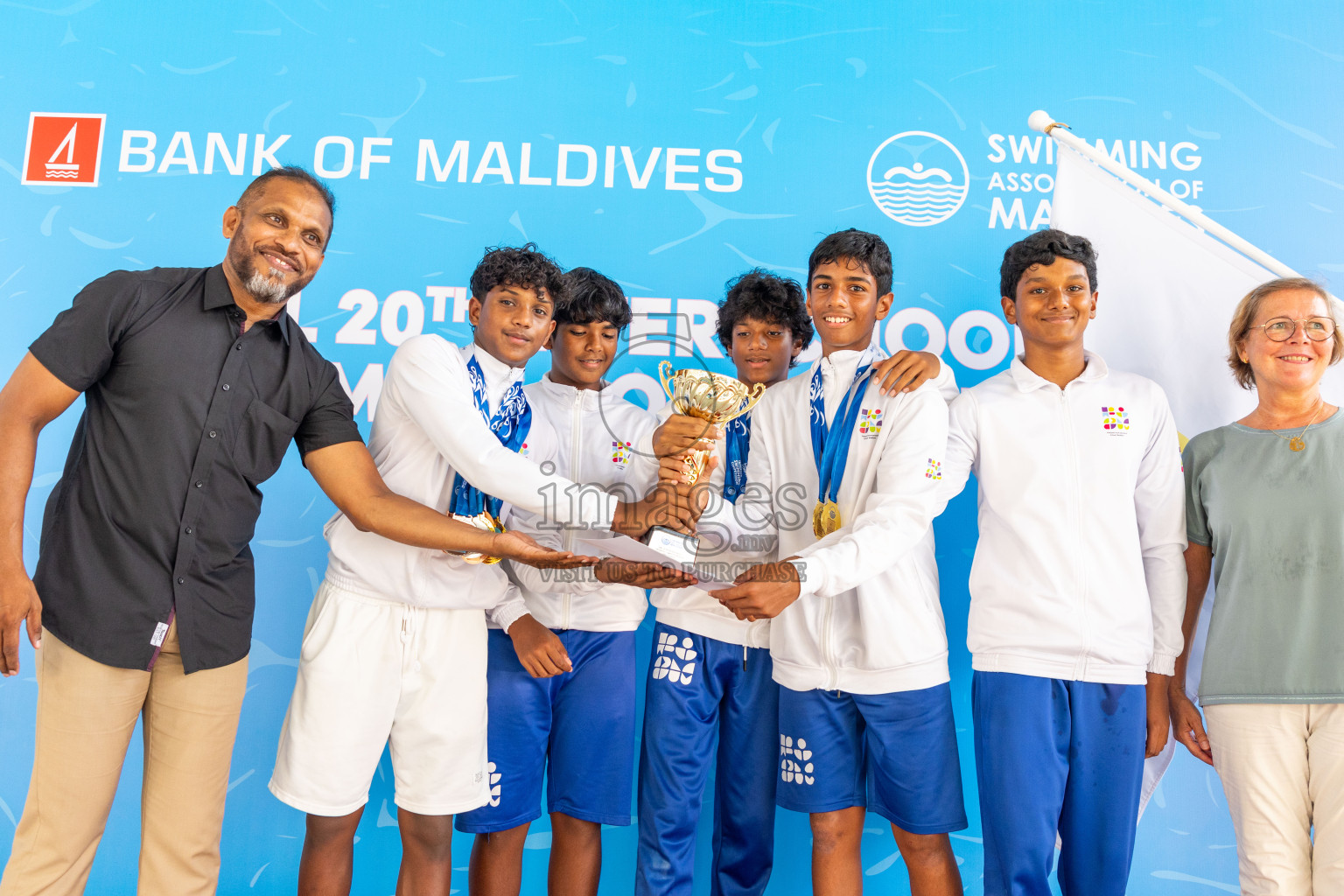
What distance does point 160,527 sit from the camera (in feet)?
6.73

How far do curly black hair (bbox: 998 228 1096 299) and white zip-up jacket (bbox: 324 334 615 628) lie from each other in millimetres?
1567

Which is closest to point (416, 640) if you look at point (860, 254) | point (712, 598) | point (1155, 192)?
point (712, 598)

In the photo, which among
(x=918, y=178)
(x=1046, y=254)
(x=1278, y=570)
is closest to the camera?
(x=1278, y=570)

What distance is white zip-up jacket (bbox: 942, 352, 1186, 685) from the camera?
2326mm

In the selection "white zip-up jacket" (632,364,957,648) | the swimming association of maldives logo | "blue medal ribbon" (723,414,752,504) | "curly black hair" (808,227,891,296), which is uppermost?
"curly black hair" (808,227,891,296)

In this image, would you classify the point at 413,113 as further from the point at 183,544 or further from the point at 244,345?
the point at 183,544

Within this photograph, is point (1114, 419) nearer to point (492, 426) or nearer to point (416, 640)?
point (492, 426)

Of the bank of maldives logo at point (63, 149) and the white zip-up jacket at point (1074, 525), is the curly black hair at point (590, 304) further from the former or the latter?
the bank of maldives logo at point (63, 149)

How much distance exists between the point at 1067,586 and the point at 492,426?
1796mm

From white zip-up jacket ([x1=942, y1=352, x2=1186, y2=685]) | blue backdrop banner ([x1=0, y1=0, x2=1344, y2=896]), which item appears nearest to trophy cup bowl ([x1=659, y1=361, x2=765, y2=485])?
white zip-up jacket ([x1=942, y1=352, x2=1186, y2=685])

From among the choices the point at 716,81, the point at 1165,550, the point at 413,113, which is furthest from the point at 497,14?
the point at 1165,550

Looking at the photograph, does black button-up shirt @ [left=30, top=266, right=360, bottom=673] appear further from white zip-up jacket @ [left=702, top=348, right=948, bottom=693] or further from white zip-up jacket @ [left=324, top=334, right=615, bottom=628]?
white zip-up jacket @ [left=702, top=348, right=948, bottom=693]

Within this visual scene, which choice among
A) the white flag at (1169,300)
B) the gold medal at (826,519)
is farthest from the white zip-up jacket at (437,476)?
the white flag at (1169,300)

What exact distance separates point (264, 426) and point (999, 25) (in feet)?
11.1
